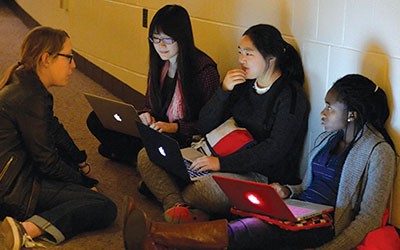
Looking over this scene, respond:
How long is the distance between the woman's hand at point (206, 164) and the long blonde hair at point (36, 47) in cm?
67

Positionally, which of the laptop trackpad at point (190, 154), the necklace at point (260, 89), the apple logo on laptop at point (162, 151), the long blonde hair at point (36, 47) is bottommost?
the laptop trackpad at point (190, 154)

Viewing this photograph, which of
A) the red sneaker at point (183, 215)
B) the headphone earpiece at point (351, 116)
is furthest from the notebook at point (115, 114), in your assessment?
the headphone earpiece at point (351, 116)

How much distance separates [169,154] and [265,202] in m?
0.52

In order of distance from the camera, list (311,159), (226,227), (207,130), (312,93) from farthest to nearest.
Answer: (207,130), (312,93), (311,159), (226,227)

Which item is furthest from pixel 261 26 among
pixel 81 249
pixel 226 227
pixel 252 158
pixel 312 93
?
pixel 81 249

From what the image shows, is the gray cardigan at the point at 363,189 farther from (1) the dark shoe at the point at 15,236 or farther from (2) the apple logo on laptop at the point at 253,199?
(1) the dark shoe at the point at 15,236

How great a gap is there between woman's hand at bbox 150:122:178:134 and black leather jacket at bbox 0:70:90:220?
0.47 m

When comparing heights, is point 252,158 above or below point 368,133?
below

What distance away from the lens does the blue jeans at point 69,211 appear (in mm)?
2359

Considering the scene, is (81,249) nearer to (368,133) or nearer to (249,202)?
(249,202)

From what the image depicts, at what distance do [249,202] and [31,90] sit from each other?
0.89m

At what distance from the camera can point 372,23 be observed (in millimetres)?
2139

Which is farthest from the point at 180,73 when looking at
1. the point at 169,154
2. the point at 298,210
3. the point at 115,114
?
the point at 298,210

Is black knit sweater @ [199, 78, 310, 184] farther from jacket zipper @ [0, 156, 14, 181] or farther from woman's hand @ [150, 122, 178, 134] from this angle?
jacket zipper @ [0, 156, 14, 181]
